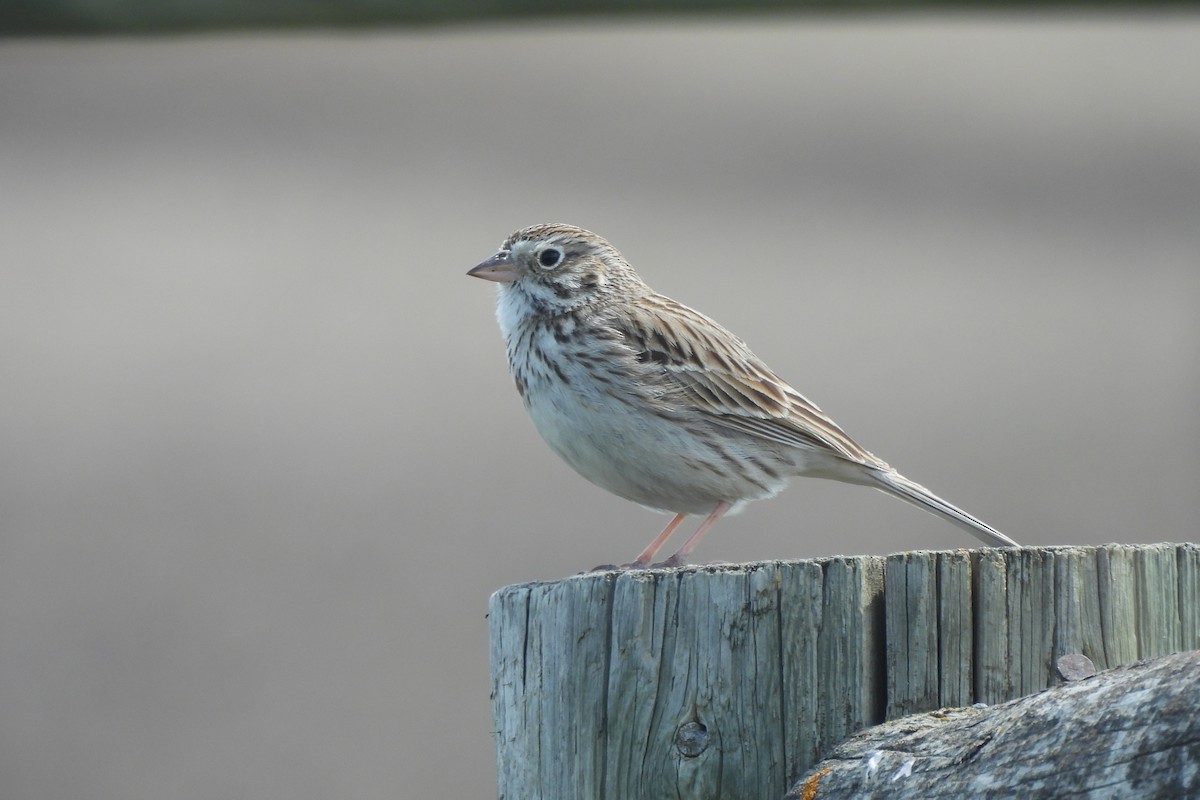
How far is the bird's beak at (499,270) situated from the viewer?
6020mm

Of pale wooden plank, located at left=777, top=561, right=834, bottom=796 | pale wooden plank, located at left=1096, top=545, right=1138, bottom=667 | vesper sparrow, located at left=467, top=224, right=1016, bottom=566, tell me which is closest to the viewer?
pale wooden plank, located at left=777, top=561, right=834, bottom=796

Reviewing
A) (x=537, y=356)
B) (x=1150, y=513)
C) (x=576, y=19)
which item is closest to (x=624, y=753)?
(x=537, y=356)

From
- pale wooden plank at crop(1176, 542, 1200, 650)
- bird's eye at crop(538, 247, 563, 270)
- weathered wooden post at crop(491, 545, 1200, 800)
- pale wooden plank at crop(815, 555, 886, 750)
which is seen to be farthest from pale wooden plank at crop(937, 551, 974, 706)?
bird's eye at crop(538, 247, 563, 270)

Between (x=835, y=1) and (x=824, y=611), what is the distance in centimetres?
351

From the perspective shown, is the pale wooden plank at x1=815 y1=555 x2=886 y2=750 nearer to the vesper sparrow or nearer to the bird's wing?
the vesper sparrow

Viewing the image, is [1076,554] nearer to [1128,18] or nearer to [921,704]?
[921,704]

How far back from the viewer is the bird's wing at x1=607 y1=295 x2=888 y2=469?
5836 mm

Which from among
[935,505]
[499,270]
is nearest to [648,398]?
[499,270]

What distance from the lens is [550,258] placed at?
6.06m

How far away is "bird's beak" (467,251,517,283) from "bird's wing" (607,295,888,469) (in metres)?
0.50

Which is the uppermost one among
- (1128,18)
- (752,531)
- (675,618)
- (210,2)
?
(1128,18)

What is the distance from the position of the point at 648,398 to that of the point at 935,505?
1.20m

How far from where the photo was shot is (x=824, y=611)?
305cm

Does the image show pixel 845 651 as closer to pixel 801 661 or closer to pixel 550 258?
pixel 801 661
